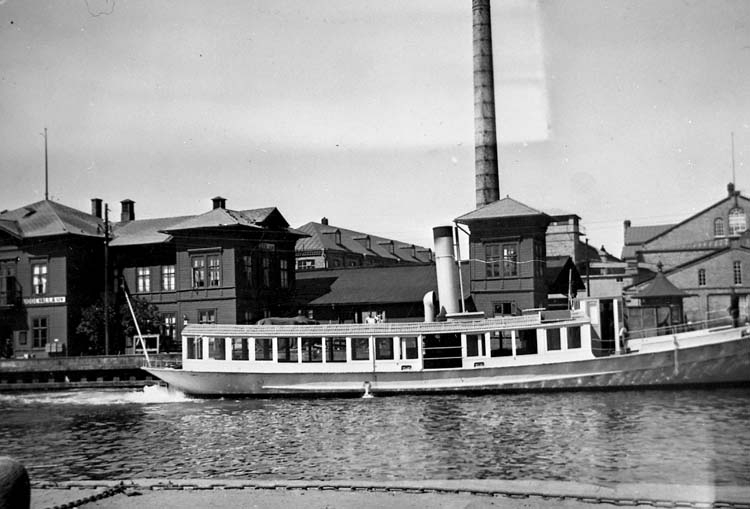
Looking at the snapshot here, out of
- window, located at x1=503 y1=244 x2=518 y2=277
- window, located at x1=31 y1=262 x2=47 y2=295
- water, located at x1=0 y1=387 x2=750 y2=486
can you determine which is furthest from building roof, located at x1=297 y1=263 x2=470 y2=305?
window, located at x1=31 y1=262 x2=47 y2=295

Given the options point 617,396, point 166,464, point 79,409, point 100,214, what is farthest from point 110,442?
point 100,214

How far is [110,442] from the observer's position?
1945cm

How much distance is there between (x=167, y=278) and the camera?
42.4m

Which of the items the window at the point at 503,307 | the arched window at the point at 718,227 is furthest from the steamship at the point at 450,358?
the arched window at the point at 718,227

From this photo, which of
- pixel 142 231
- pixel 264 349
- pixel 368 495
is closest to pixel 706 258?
pixel 264 349

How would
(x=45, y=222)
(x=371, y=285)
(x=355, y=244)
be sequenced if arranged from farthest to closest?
(x=355, y=244) < (x=371, y=285) < (x=45, y=222)

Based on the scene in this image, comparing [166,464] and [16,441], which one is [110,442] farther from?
[166,464]

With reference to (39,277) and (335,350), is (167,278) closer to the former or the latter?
(39,277)

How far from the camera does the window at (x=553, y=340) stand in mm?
27859

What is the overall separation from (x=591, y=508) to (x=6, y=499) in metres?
6.07

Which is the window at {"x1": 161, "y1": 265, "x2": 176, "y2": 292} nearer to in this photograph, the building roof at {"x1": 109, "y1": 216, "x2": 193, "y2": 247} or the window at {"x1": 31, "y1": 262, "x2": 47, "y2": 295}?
the building roof at {"x1": 109, "y1": 216, "x2": 193, "y2": 247}

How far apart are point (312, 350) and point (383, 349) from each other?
2.77 metres

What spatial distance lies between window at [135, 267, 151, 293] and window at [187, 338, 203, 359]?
13.1m

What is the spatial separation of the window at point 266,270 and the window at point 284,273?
1104 millimetres
